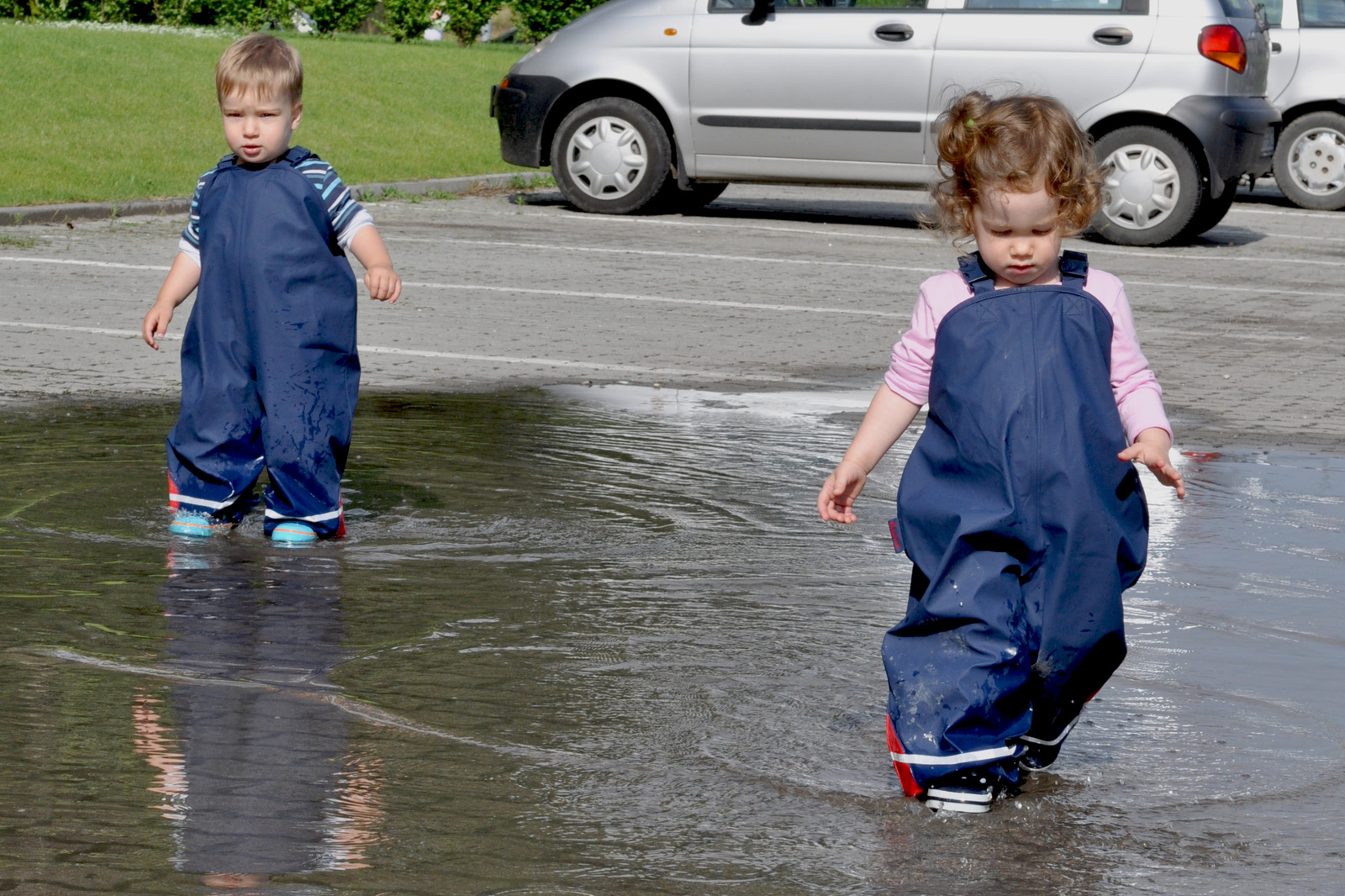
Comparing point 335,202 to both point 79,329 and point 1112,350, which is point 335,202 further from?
point 79,329

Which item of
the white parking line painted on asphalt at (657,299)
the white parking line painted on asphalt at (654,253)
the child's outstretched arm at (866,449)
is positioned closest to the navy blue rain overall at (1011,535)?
the child's outstretched arm at (866,449)

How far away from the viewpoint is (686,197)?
1578 cm

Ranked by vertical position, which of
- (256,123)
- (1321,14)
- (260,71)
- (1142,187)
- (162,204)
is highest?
(1321,14)

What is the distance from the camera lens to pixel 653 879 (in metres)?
2.81

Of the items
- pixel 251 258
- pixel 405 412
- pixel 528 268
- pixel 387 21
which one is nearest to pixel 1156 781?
pixel 251 258

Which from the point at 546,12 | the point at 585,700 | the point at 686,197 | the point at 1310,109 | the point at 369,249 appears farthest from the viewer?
the point at 546,12

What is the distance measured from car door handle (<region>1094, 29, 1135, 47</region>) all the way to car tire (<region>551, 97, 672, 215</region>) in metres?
3.14

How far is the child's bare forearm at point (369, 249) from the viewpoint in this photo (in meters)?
4.83

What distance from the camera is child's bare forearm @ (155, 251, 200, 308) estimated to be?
512 cm

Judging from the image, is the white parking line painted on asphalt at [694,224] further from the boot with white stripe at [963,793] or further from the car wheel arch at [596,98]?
the boot with white stripe at [963,793]

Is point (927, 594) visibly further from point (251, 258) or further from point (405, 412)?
point (405, 412)

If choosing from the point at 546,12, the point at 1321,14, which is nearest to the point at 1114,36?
the point at 1321,14

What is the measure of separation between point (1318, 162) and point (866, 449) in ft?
49.1

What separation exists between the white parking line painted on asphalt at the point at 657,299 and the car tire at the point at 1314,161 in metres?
8.33
